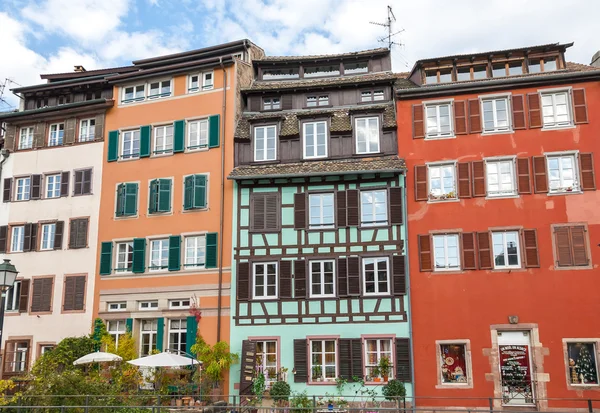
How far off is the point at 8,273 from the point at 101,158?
13808mm

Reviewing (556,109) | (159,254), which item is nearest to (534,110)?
(556,109)

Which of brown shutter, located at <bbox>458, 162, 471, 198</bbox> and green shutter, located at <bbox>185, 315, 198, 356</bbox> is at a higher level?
brown shutter, located at <bbox>458, 162, 471, 198</bbox>

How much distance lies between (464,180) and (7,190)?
68.7 ft

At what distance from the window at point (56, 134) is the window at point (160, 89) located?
486cm

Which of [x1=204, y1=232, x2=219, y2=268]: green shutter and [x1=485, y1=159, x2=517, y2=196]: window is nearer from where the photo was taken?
[x1=485, y1=159, x2=517, y2=196]: window

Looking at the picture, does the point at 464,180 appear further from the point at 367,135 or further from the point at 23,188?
the point at 23,188

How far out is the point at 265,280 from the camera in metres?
25.8

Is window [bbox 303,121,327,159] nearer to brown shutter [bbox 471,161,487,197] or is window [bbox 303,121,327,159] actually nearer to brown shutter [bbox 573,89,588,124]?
brown shutter [bbox 471,161,487,197]

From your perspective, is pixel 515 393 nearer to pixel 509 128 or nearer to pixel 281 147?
pixel 509 128

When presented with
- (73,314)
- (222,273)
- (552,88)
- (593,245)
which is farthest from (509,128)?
(73,314)

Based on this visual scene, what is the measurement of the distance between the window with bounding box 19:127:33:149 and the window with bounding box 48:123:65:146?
1.13 metres

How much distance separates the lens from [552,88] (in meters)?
25.1

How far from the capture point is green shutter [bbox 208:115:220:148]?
27.6 m

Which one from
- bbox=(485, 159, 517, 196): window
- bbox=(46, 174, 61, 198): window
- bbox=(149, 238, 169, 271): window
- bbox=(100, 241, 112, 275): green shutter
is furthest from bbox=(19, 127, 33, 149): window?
bbox=(485, 159, 517, 196): window
